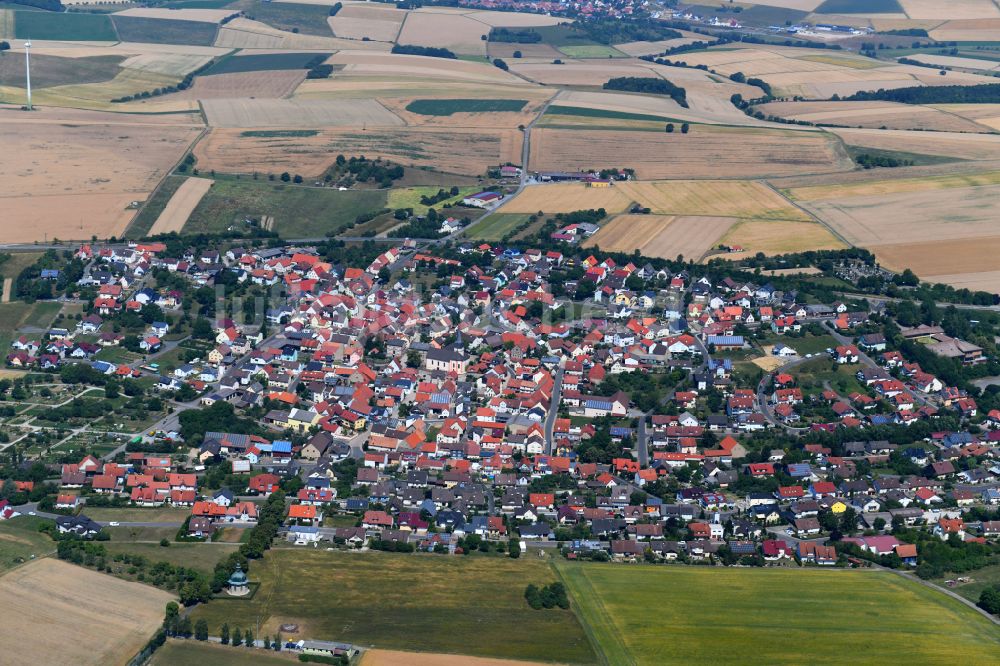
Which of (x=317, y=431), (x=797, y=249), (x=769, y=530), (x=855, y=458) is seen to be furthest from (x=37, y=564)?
(x=797, y=249)

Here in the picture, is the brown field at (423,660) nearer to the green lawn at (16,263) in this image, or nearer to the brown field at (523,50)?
the green lawn at (16,263)

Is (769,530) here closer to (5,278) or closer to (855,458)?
(855,458)

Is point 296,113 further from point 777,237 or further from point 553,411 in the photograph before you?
point 553,411

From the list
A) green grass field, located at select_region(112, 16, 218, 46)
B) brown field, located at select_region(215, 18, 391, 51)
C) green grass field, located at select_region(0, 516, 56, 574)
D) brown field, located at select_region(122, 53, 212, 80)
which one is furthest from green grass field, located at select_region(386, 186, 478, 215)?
green grass field, located at select_region(112, 16, 218, 46)

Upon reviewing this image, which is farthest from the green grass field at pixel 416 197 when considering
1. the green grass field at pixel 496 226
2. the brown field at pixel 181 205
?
the brown field at pixel 181 205

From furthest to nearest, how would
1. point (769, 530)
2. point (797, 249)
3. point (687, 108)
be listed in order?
point (687, 108), point (797, 249), point (769, 530)
